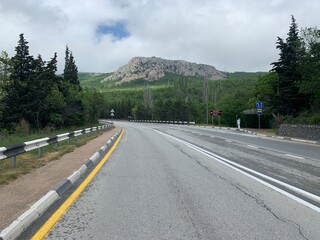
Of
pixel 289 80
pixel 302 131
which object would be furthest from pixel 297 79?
pixel 302 131

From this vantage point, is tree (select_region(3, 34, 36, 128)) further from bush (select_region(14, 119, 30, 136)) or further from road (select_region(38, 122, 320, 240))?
road (select_region(38, 122, 320, 240))

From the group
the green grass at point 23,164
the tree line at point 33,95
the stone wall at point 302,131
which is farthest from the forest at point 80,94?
the green grass at point 23,164

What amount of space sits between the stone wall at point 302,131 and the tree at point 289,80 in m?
8.53

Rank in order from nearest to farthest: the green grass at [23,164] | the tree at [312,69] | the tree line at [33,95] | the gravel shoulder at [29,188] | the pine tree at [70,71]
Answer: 1. the gravel shoulder at [29,188]
2. the green grass at [23,164]
3. the tree at [312,69]
4. the tree line at [33,95]
5. the pine tree at [70,71]

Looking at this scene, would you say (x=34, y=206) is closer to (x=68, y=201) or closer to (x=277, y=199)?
(x=68, y=201)

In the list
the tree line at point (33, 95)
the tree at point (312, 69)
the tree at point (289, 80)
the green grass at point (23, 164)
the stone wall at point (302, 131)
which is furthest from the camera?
the tree line at point (33, 95)

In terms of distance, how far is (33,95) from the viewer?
57.4 m

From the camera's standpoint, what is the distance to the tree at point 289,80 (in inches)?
1754

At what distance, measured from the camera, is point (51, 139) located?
1563 cm

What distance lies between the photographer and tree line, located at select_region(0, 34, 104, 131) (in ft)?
176

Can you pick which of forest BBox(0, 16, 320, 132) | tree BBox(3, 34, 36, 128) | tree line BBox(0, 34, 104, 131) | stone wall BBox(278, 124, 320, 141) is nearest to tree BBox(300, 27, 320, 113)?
forest BBox(0, 16, 320, 132)

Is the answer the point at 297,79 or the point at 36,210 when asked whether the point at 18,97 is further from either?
the point at 36,210

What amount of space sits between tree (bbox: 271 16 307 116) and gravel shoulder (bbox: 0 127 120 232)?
36590 mm

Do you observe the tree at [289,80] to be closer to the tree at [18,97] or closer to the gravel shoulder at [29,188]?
the tree at [18,97]
